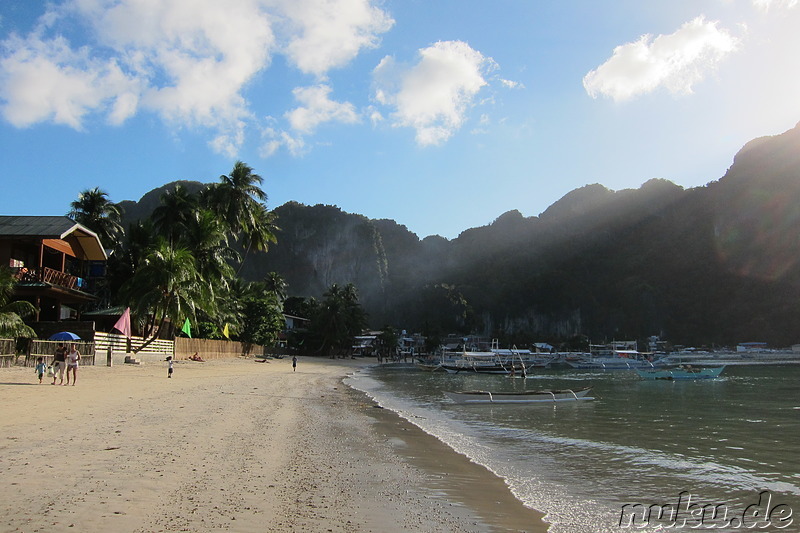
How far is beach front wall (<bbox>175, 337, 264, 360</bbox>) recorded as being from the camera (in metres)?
36.4

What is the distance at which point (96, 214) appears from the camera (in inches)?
→ 1795

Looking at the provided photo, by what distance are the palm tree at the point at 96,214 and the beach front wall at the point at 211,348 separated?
493 inches

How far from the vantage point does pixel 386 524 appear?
5.26m

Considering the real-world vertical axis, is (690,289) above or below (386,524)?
above

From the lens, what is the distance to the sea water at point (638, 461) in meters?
6.75

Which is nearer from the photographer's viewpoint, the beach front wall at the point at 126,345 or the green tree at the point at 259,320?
the beach front wall at the point at 126,345

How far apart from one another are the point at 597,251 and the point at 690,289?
31.5m

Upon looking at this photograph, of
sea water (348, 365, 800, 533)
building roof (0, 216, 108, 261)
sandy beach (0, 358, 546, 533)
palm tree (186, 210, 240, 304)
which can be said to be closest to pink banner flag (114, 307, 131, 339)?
building roof (0, 216, 108, 261)

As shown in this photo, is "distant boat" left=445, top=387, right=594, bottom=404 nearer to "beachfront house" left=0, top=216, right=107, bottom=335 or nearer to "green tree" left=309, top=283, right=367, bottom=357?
"beachfront house" left=0, top=216, right=107, bottom=335

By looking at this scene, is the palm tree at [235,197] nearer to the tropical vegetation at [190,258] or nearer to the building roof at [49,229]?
the tropical vegetation at [190,258]

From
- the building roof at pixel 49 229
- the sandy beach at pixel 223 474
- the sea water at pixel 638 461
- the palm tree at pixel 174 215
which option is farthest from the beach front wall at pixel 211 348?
the sandy beach at pixel 223 474

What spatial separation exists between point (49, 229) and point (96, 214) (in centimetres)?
1705

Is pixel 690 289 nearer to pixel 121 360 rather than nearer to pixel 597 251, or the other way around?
pixel 597 251

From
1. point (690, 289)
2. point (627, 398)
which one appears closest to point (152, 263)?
point (627, 398)
